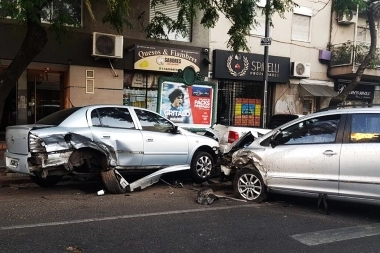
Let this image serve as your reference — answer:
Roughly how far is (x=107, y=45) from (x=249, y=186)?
7.94 meters

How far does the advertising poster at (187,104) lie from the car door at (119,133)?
3836mm

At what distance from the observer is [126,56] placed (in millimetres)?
13508

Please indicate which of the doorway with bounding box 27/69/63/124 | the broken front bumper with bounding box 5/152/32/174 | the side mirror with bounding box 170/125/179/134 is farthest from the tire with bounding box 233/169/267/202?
the doorway with bounding box 27/69/63/124

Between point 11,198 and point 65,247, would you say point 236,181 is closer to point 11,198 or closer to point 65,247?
point 65,247

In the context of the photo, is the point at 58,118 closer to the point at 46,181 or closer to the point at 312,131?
the point at 46,181

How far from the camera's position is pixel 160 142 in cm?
802

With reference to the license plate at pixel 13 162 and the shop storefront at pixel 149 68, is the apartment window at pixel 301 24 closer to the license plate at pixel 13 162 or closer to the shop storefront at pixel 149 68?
the shop storefront at pixel 149 68

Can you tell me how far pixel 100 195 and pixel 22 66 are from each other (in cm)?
376

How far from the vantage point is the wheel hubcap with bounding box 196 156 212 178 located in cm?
867

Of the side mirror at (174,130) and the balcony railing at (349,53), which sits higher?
the balcony railing at (349,53)

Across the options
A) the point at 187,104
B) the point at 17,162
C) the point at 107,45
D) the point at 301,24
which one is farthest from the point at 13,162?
the point at 301,24

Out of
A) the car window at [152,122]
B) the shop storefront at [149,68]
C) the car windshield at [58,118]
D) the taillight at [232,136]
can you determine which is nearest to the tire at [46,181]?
the car windshield at [58,118]

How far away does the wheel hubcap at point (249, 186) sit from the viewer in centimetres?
672

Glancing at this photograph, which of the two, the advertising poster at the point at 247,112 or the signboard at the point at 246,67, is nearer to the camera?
the signboard at the point at 246,67
